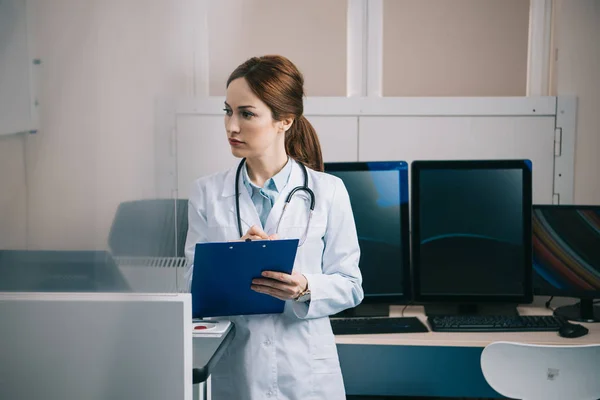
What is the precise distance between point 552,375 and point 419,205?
642 mm

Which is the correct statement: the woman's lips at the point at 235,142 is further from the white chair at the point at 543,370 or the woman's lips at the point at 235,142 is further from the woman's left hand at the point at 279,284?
the white chair at the point at 543,370

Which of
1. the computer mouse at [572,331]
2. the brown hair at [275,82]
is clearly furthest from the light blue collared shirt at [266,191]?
the computer mouse at [572,331]

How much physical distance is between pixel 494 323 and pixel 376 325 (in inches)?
13.4

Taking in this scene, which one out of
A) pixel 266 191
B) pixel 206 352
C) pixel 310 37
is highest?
pixel 310 37

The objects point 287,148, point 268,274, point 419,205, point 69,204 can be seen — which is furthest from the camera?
point 419,205

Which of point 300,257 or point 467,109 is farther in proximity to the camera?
point 467,109

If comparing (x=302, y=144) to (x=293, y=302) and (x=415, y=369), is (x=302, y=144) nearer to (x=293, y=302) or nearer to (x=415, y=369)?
(x=293, y=302)

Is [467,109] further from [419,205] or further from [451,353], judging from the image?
[451,353]

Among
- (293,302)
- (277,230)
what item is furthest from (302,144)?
(293,302)

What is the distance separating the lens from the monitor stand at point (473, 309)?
6.37ft

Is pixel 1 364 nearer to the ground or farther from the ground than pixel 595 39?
nearer to the ground

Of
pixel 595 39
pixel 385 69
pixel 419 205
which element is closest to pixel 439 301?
pixel 419 205

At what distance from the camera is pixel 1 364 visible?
184 mm

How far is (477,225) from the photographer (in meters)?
1.89
